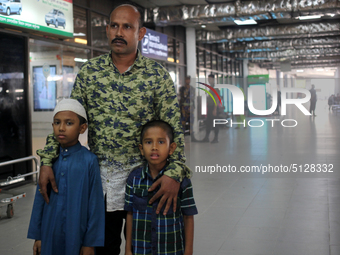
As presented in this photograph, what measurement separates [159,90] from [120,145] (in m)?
0.35

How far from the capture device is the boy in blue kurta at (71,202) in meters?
1.98

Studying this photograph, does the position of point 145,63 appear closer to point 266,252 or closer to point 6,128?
point 266,252

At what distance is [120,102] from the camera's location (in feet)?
6.83

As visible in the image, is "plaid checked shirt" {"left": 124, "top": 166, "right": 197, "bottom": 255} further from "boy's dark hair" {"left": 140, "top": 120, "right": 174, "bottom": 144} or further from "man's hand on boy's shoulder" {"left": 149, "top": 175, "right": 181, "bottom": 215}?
"boy's dark hair" {"left": 140, "top": 120, "right": 174, "bottom": 144}

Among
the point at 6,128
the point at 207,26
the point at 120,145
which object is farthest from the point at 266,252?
the point at 207,26

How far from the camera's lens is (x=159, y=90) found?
2.14m

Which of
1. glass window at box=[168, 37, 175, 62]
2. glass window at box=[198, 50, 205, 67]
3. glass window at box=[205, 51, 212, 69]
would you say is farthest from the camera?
glass window at box=[205, 51, 212, 69]

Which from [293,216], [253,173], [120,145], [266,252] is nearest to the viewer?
[120,145]

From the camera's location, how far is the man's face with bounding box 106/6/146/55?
6.81 feet

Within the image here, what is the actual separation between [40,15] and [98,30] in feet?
10.6

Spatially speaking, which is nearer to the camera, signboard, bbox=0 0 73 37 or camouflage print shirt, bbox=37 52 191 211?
camouflage print shirt, bbox=37 52 191 211

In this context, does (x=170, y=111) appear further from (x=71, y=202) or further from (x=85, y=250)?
(x=85, y=250)

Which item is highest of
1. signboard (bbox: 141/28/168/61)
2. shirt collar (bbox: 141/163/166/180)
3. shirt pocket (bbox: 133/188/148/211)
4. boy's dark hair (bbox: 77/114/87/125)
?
signboard (bbox: 141/28/168/61)

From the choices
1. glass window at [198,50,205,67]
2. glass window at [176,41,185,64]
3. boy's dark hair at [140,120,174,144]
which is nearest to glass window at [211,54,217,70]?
glass window at [198,50,205,67]
